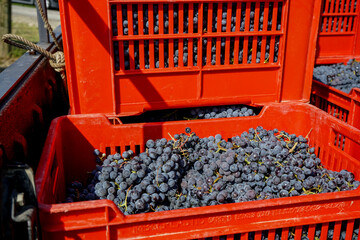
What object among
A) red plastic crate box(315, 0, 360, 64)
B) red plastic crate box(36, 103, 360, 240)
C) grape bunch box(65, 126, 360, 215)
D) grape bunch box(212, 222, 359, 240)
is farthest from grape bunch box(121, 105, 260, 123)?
red plastic crate box(315, 0, 360, 64)

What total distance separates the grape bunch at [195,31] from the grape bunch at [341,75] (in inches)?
51.3

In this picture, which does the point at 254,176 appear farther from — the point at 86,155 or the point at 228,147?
the point at 86,155

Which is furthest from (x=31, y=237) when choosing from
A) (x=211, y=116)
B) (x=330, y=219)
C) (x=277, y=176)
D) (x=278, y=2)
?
(x=278, y=2)

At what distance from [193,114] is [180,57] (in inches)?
15.6

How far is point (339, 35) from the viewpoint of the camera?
354 centimetres

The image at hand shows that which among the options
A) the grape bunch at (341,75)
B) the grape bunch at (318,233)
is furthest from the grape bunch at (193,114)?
the grape bunch at (341,75)

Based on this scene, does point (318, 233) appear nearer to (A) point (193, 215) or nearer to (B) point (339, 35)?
(A) point (193, 215)

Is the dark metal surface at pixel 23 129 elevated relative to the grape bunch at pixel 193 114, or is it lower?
elevated

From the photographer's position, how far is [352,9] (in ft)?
11.5

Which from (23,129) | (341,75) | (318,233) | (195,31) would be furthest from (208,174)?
(341,75)

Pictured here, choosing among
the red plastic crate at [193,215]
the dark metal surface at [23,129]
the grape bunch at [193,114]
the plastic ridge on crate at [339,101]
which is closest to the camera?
the dark metal surface at [23,129]

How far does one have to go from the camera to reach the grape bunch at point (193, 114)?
2.20 metres

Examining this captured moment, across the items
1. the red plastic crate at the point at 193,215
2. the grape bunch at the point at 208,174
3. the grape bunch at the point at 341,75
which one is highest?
the grape bunch at the point at 341,75

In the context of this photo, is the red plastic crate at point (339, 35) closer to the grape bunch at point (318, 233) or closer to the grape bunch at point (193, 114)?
the grape bunch at point (193, 114)
